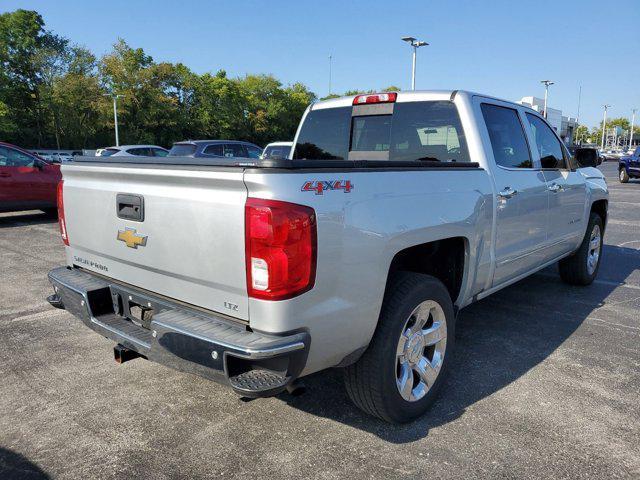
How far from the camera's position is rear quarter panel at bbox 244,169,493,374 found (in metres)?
2.21

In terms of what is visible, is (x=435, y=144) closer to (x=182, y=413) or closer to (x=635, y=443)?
(x=635, y=443)

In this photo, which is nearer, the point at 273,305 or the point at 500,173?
the point at 273,305

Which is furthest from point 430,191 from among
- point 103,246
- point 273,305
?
point 103,246

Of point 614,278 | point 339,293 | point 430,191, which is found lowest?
point 614,278

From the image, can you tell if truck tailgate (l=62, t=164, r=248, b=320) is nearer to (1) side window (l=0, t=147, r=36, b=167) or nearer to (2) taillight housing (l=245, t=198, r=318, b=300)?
(2) taillight housing (l=245, t=198, r=318, b=300)

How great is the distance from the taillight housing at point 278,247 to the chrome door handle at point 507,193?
1981mm

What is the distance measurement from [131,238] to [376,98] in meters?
2.35

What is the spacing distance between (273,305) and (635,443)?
2.19 meters

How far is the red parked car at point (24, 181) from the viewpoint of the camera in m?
9.99

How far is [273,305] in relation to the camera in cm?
219

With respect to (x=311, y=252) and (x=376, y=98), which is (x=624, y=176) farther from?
(x=311, y=252)

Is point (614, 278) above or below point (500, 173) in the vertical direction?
below

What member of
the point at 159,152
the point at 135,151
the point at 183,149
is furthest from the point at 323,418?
the point at 159,152

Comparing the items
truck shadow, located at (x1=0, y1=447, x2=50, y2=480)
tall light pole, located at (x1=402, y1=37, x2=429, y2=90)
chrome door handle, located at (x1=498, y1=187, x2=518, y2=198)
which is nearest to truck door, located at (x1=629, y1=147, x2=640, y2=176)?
tall light pole, located at (x1=402, y1=37, x2=429, y2=90)
